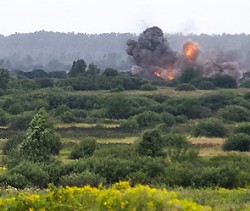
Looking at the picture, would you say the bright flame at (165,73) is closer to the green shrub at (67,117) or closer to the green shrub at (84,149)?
the green shrub at (67,117)

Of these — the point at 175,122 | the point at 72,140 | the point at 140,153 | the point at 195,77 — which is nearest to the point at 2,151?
the point at 72,140

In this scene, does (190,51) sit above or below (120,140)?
above

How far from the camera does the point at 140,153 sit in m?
35.5

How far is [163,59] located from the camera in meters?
125

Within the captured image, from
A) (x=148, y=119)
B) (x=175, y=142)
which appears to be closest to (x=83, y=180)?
(x=175, y=142)

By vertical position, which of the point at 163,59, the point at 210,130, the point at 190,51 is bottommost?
the point at 210,130

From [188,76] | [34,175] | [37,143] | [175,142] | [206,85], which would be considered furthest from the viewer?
[188,76]

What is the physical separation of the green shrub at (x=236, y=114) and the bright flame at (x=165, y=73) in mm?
53909

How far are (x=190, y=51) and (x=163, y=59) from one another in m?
6.26

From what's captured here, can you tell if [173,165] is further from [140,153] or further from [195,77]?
[195,77]

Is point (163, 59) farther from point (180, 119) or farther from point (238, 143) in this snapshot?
point (238, 143)

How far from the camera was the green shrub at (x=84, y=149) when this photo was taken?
1545 inches

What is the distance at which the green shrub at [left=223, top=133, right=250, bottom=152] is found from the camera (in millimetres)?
44906

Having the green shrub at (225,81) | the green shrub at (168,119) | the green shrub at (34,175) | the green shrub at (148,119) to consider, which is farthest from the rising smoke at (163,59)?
the green shrub at (34,175)
